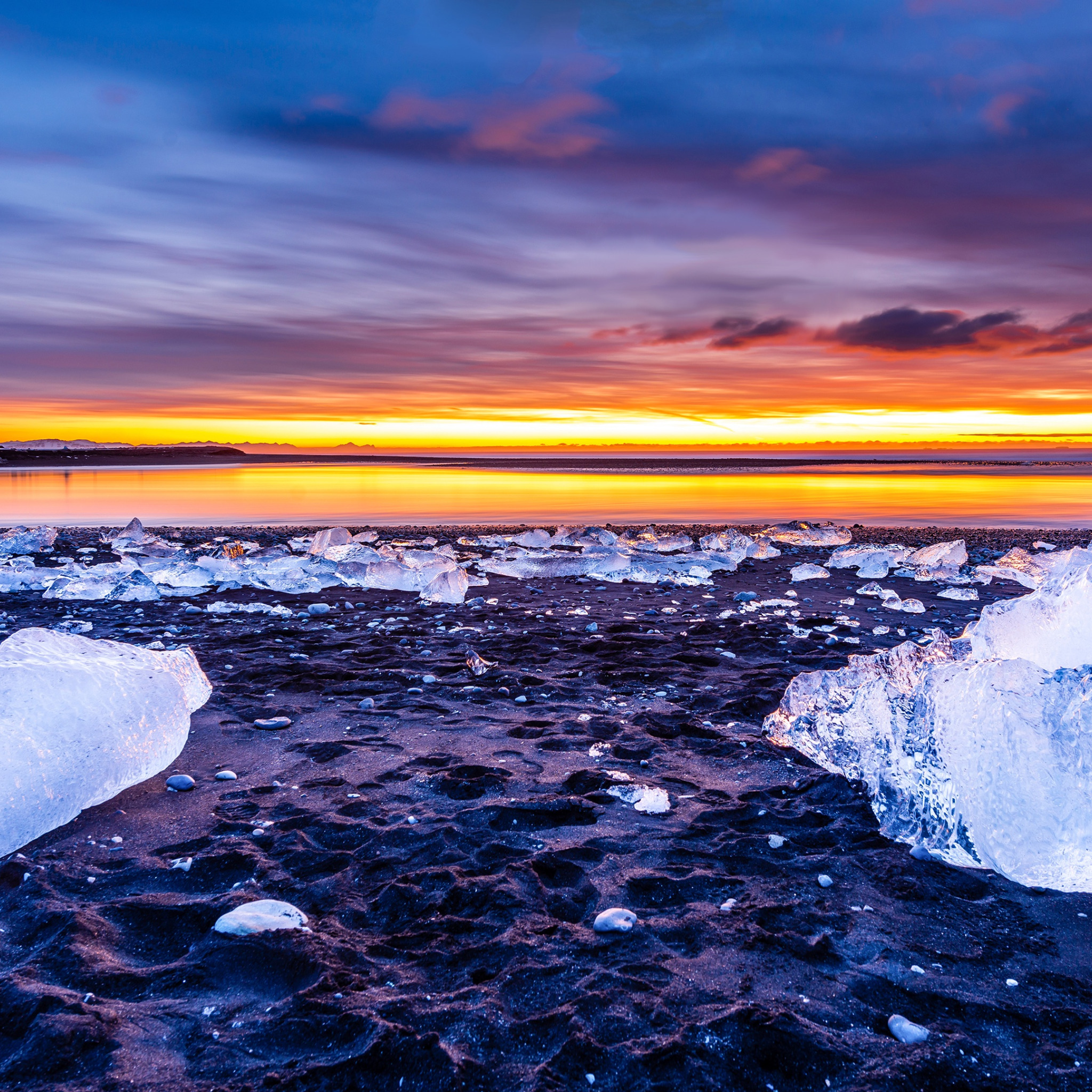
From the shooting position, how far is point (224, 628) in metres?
5.38

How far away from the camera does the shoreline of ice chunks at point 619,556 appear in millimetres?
7793

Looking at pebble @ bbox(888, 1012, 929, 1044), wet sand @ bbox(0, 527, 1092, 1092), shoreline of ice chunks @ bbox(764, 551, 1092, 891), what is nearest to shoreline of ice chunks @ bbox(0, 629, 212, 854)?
wet sand @ bbox(0, 527, 1092, 1092)

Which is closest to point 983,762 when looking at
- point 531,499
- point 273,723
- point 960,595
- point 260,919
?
point 260,919

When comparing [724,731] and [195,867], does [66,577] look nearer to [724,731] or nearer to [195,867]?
[195,867]

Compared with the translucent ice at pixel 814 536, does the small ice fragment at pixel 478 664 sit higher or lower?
lower

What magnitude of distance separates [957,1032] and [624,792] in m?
1.30

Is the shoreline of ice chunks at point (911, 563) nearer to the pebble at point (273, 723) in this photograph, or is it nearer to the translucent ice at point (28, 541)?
the pebble at point (273, 723)

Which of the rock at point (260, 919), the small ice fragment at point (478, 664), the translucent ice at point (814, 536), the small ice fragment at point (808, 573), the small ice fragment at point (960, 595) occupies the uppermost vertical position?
the translucent ice at point (814, 536)

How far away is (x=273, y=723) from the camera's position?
3.46m

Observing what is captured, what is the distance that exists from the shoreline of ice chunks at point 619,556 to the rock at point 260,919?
18.7ft

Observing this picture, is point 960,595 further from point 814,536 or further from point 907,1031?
point 907,1031

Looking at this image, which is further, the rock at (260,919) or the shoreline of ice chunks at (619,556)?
the shoreline of ice chunks at (619,556)

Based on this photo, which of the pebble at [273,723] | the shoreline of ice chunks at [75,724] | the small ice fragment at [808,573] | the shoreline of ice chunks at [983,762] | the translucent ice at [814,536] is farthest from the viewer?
the translucent ice at [814,536]

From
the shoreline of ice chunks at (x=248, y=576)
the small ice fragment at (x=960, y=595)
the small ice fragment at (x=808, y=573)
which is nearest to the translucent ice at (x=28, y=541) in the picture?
the shoreline of ice chunks at (x=248, y=576)
